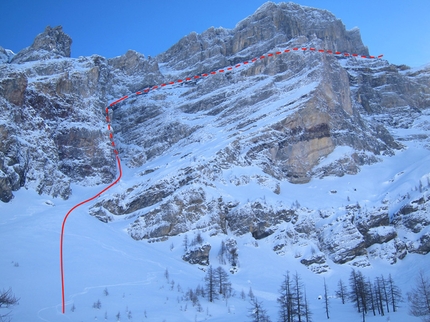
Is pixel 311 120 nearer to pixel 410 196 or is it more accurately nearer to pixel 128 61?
pixel 410 196

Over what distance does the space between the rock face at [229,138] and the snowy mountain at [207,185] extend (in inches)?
12.7

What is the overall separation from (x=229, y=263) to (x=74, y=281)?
75.7 feet

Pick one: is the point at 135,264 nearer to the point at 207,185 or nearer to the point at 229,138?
the point at 207,185

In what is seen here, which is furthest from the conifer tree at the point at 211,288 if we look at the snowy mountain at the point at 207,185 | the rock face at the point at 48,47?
the rock face at the point at 48,47

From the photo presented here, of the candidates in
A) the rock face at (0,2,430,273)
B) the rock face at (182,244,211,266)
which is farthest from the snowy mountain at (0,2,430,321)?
the rock face at (0,2,430,273)

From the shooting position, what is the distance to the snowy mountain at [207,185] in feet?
158

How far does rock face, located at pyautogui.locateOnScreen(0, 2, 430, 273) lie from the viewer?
6750 cm

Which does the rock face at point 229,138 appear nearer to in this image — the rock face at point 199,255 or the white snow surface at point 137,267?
the rock face at point 199,255

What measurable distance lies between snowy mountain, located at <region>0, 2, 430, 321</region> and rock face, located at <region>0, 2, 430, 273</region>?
0.32 meters

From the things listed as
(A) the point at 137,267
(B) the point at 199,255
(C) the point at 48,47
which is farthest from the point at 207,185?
(C) the point at 48,47

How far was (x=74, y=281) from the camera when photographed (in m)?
44.3

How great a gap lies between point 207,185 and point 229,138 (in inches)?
735

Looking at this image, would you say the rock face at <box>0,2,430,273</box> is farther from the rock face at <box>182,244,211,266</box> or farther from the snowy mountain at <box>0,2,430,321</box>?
the snowy mountain at <box>0,2,430,321</box>

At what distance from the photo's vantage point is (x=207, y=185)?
7412 centimetres
